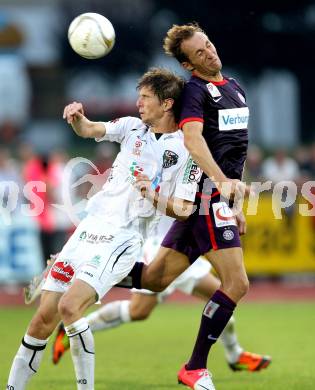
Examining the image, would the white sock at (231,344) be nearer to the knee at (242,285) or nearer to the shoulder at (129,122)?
the knee at (242,285)

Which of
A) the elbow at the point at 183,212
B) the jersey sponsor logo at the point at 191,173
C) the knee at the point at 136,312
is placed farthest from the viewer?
the knee at the point at 136,312

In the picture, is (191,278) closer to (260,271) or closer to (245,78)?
(260,271)

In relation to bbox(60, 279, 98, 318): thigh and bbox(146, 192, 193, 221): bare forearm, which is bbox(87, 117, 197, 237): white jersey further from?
bbox(60, 279, 98, 318): thigh

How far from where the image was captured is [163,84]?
6.48 m

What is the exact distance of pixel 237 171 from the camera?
21.7ft

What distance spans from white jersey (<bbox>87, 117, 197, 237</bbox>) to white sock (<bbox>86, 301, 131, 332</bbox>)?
167cm

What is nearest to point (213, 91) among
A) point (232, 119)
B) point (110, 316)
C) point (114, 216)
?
point (232, 119)

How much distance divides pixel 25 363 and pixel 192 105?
201 cm

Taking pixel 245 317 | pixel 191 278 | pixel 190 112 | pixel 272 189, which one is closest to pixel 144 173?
pixel 190 112

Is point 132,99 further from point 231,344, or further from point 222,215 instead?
point 222,215

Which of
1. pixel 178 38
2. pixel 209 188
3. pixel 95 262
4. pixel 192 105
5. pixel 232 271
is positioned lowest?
pixel 232 271

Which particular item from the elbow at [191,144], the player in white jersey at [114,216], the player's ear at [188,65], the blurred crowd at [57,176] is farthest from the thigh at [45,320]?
the blurred crowd at [57,176]

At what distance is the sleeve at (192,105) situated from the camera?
6364 mm

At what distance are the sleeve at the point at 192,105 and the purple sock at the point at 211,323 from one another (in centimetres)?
118
